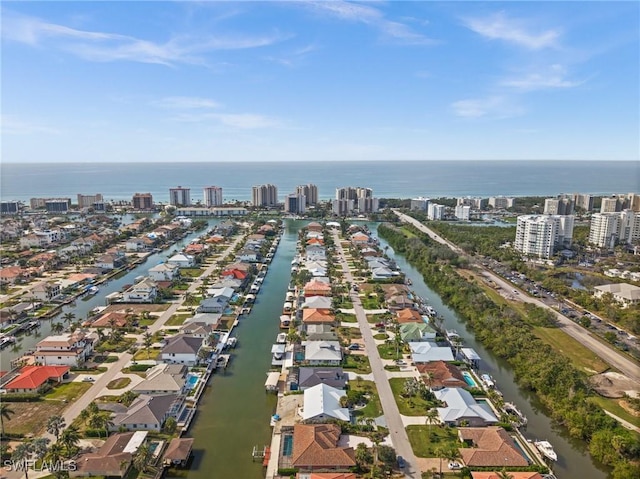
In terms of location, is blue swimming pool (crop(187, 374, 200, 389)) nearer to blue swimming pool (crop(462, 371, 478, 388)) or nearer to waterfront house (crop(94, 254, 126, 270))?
blue swimming pool (crop(462, 371, 478, 388))

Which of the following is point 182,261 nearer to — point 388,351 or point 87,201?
point 388,351

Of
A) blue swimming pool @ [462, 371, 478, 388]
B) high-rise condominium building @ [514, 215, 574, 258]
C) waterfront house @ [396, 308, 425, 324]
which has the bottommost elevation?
blue swimming pool @ [462, 371, 478, 388]

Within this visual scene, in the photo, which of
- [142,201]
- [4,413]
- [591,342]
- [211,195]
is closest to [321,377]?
[4,413]

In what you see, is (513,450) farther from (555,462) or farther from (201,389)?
(201,389)

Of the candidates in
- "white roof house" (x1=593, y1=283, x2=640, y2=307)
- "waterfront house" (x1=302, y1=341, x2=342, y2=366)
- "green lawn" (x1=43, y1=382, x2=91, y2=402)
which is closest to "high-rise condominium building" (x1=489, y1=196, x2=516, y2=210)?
"white roof house" (x1=593, y1=283, x2=640, y2=307)

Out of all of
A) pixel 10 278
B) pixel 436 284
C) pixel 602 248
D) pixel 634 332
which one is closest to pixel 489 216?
pixel 602 248

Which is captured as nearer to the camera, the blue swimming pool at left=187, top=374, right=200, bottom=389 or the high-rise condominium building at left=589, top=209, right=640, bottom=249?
the blue swimming pool at left=187, top=374, right=200, bottom=389
